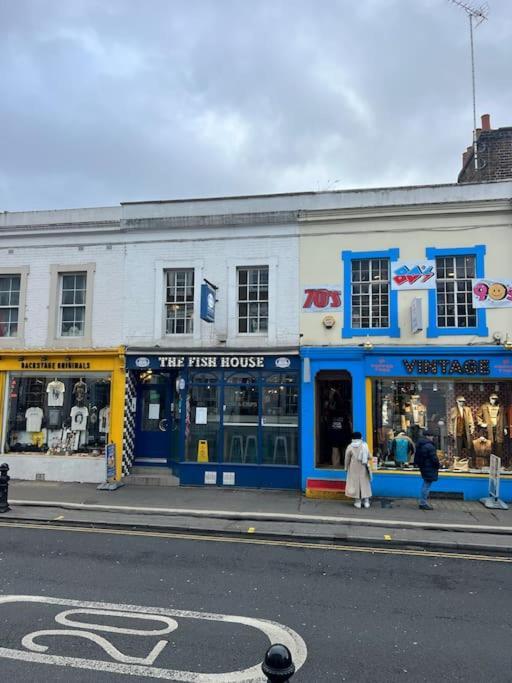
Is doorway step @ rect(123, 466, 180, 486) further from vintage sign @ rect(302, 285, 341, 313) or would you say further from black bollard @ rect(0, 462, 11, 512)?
vintage sign @ rect(302, 285, 341, 313)

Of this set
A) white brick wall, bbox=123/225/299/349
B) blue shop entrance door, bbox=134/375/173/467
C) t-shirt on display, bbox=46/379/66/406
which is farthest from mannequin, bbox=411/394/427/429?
t-shirt on display, bbox=46/379/66/406

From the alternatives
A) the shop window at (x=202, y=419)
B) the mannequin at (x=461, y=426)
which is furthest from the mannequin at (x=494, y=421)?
the shop window at (x=202, y=419)

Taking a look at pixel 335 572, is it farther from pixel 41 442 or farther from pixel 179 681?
pixel 41 442

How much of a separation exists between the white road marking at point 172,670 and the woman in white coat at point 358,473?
5.96m

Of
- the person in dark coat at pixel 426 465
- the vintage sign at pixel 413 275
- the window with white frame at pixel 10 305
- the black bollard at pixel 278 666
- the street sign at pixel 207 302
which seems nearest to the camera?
the black bollard at pixel 278 666

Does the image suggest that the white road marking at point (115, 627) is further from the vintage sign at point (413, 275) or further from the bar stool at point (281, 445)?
the vintage sign at point (413, 275)

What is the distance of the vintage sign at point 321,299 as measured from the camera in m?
12.8

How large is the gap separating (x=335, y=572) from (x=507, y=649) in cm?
264

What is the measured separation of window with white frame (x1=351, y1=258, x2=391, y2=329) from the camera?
12.7 metres

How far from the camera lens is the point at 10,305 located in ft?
48.1

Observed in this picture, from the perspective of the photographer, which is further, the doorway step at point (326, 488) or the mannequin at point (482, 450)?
A: the mannequin at point (482, 450)

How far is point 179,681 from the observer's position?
418 centimetres

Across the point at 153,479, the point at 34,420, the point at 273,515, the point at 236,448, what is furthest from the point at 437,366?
the point at 34,420

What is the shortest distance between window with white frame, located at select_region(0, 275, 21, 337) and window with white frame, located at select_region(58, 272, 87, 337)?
4.70 ft
